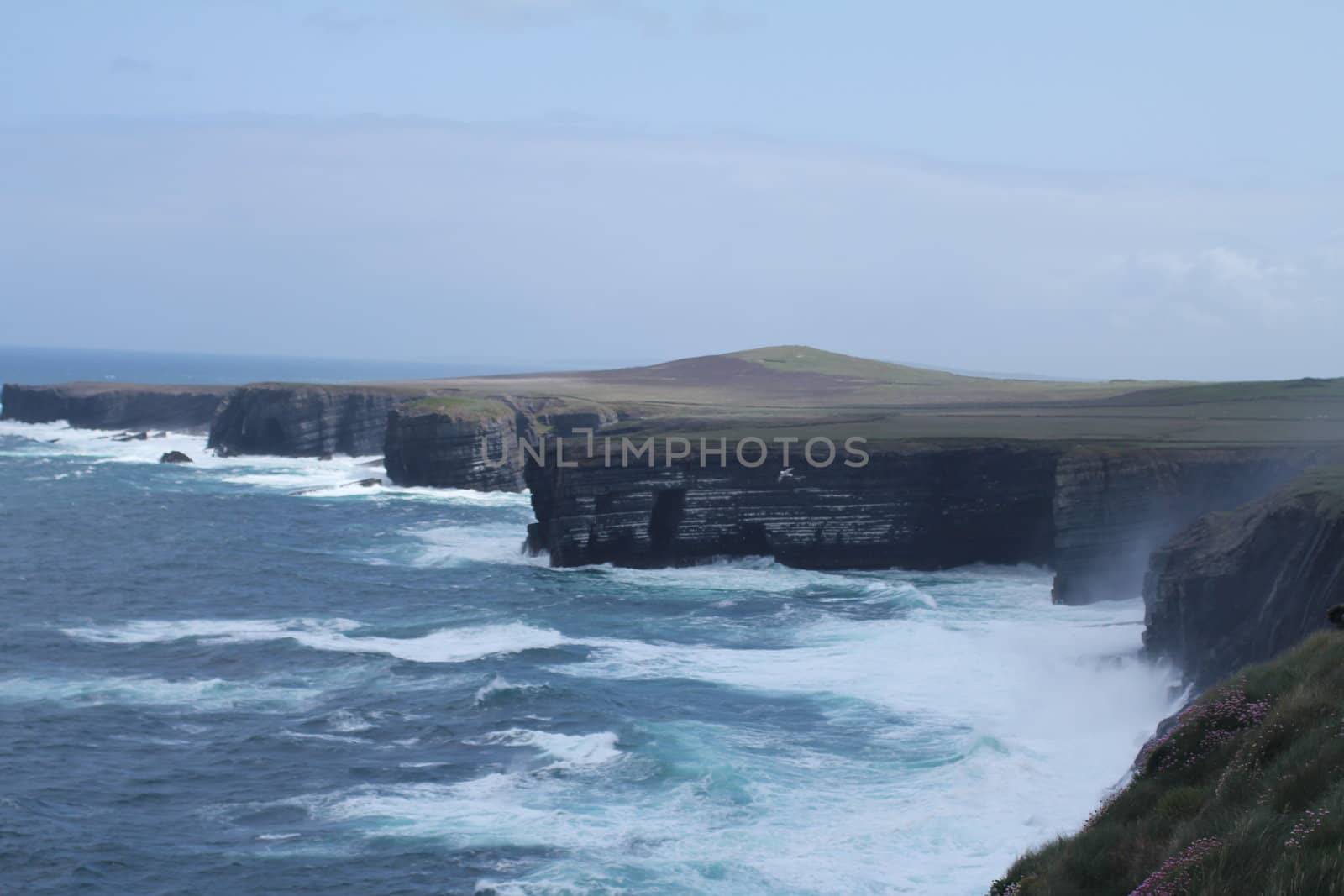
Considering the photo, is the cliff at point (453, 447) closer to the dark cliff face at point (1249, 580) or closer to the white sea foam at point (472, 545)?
the white sea foam at point (472, 545)

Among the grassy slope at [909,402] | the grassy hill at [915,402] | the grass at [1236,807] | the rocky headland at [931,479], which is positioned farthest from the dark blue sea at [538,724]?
the grassy hill at [915,402]

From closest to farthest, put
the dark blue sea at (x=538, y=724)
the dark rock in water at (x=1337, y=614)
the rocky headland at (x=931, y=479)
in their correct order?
1. the dark rock in water at (x=1337, y=614)
2. the dark blue sea at (x=538, y=724)
3. the rocky headland at (x=931, y=479)

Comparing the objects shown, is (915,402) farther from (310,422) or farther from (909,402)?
(310,422)

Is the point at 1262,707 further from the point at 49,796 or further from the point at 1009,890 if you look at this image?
the point at 49,796

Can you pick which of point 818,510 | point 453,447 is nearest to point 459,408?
point 453,447

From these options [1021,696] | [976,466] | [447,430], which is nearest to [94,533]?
[447,430]

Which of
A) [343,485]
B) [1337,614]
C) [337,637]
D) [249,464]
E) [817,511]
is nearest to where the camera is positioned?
[1337,614]

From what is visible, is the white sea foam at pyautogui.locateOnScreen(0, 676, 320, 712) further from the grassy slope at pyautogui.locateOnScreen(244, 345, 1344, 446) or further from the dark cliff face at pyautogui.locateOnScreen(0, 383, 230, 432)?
the dark cliff face at pyautogui.locateOnScreen(0, 383, 230, 432)
